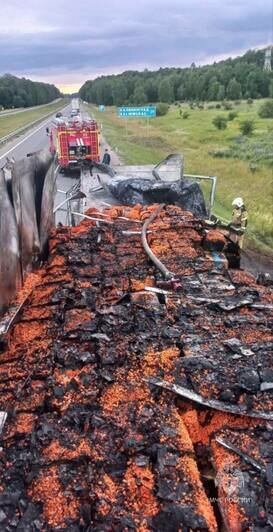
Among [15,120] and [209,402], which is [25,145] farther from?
[209,402]

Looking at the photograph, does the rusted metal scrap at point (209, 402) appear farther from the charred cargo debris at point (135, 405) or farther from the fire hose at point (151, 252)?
the fire hose at point (151, 252)

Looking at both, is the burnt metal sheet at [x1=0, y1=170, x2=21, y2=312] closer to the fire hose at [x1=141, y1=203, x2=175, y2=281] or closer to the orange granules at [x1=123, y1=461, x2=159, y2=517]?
the fire hose at [x1=141, y1=203, x2=175, y2=281]

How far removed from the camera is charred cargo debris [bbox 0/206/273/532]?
3117 millimetres

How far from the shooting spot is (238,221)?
8.11 m

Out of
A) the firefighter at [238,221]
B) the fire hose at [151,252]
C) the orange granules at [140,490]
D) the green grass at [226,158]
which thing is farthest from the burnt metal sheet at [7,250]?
the green grass at [226,158]

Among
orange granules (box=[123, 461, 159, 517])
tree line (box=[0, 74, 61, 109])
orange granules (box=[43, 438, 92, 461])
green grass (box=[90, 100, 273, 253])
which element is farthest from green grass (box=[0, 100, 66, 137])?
orange granules (box=[123, 461, 159, 517])

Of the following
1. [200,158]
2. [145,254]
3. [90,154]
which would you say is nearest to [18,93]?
[200,158]

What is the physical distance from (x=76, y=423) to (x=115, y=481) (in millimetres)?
671

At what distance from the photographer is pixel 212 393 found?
412 centimetres

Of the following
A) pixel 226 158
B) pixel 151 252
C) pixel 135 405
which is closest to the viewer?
pixel 135 405

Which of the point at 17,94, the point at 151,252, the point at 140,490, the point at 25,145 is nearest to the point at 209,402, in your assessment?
the point at 140,490

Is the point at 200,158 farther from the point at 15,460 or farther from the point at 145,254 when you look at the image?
Result: the point at 15,460

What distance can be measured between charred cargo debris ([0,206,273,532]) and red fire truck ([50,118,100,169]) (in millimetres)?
10948

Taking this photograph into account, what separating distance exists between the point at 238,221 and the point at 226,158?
64.5 ft
